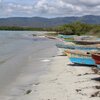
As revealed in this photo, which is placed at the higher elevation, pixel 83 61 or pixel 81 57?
pixel 81 57

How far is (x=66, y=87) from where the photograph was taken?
1683 centimetres

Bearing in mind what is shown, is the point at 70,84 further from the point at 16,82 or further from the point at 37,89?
the point at 16,82

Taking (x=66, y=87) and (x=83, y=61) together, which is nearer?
(x=66, y=87)

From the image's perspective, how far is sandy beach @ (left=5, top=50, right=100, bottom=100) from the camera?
1480 cm

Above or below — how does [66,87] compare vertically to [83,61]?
below

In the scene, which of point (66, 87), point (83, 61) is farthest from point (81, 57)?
point (66, 87)

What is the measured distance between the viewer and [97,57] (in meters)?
18.4

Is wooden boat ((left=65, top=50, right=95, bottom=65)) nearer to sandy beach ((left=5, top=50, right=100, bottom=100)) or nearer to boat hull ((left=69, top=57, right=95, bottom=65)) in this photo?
boat hull ((left=69, top=57, right=95, bottom=65))

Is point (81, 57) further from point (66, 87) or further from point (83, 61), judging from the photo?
point (66, 87)

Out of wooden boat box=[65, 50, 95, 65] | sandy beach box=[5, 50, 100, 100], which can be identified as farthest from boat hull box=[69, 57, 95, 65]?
sandy beach box=[5, 50, 100, 100]

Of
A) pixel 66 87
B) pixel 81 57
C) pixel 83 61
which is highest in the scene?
pixel 81 57

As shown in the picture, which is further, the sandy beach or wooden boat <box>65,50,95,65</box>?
wooden boat <box>65,50,95,65</box>

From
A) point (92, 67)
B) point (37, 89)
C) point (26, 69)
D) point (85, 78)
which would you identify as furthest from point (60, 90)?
point (26, 69)

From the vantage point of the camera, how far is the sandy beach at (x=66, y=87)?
48.5ft
